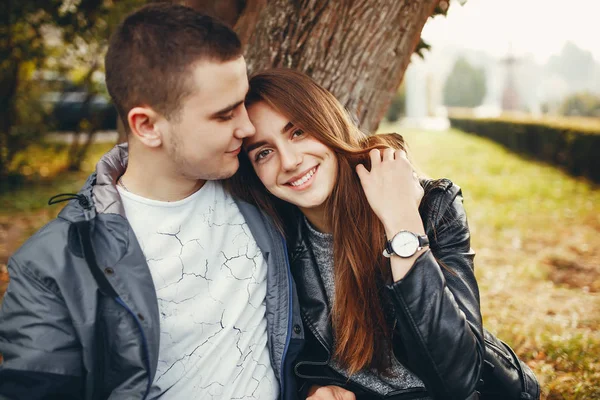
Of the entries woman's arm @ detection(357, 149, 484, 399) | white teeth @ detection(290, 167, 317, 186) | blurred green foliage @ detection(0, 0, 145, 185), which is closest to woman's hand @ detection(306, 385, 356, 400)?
woman's arm @ detection(357, 149, 484, 399)

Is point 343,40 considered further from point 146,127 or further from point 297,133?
point 146,127

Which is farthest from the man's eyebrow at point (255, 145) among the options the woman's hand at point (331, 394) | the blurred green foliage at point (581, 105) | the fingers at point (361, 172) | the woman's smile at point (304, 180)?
the blurred green foliage at point (581, 105)

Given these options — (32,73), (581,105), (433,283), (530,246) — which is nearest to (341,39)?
(433,283)

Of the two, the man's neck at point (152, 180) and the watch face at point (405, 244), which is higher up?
the watch face at point (405, 244)

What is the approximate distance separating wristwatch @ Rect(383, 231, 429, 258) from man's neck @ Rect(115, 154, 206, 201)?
3.09 feet

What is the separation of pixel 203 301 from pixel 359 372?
831 mm

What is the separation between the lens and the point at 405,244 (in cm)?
206

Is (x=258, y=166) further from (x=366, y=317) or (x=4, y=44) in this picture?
(x=4, y=44)

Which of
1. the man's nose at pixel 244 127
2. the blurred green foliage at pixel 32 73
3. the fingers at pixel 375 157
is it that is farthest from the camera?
the blurred green foliage at pixel 32 73

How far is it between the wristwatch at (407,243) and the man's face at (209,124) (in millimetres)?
774

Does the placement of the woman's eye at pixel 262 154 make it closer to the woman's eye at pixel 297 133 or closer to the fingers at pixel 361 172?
the woman's eye at pixel 297 133

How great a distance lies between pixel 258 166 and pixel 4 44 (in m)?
8.24

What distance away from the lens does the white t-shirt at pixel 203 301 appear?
2145 millimetres

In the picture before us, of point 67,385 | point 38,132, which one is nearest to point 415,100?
point 38,132
